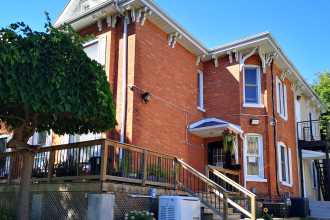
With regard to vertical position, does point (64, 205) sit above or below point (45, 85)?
below

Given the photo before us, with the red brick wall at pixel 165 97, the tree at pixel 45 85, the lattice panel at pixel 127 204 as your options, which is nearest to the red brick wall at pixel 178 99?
the red brick wall at pixel 165 97

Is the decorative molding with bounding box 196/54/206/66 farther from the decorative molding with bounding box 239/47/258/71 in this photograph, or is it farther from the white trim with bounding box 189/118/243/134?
the white trim with bounding box 189/118/243/134

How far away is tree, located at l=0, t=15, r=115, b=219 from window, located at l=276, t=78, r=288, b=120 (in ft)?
38.8

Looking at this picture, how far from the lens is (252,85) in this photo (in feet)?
59.5

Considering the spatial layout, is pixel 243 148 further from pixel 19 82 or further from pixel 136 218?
pixel 19 82

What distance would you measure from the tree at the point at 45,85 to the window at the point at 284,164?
1107cm

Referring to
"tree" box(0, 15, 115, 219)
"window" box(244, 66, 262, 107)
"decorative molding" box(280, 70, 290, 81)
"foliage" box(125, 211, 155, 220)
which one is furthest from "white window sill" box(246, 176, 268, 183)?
"tree" box(0, 15, 115, 219)

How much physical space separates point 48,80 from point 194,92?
Result: 10249mm

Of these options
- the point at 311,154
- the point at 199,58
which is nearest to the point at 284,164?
the point at 311,154

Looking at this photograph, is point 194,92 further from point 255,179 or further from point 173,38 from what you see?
point 255,179

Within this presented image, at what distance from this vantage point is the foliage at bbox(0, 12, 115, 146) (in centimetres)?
790

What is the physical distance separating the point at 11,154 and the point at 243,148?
9441mm

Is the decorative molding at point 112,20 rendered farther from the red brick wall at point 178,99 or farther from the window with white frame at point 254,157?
the window with white frame at point 254,157

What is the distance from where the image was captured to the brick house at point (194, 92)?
1407 cm
